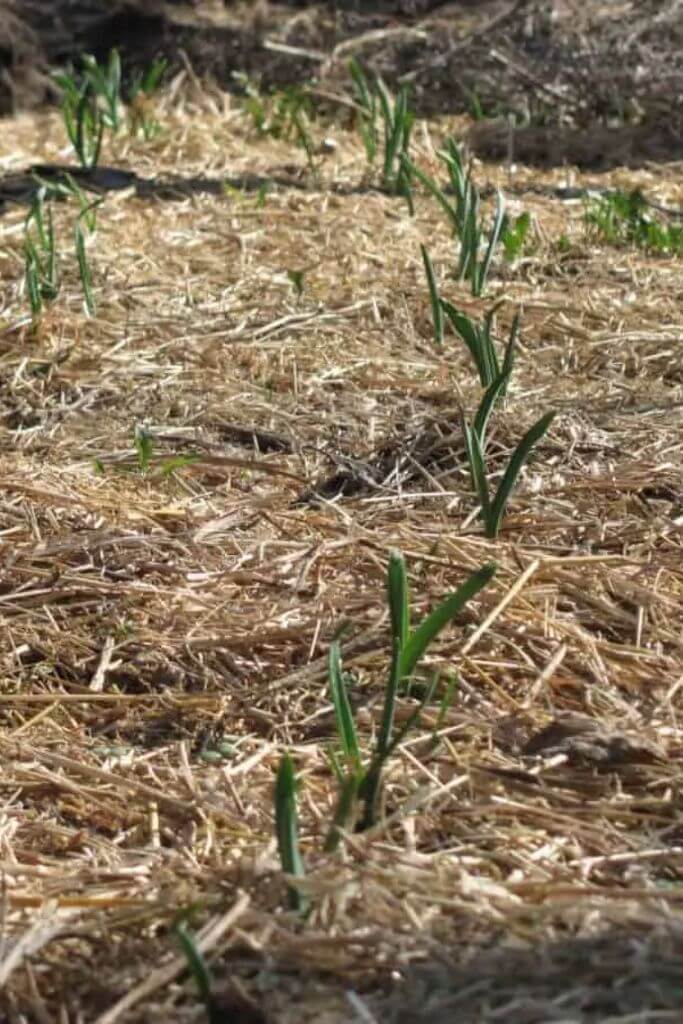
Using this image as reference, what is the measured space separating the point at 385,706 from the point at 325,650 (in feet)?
1.56

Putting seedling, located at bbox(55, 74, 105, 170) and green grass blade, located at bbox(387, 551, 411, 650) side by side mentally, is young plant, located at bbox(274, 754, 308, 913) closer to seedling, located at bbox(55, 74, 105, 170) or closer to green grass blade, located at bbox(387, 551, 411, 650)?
green grass blade, located at bbox(387, 551, 411, 650)

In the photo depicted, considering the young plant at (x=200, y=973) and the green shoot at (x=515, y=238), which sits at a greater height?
the young plant at (x=200, y=973)

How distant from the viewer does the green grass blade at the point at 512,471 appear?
7.87 feet

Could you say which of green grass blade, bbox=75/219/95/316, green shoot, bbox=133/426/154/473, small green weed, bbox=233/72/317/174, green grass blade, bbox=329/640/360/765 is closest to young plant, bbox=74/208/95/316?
green grass blade, bbox=75/219/95/316

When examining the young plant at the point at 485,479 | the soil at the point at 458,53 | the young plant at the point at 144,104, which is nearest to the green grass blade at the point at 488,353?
the young plant at the point at 485,479

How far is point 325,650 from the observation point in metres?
2.31

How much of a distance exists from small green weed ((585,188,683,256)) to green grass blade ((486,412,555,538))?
195 centimetres

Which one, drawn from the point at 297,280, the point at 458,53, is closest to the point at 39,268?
the point at 297,280

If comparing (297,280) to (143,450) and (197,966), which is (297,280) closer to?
(143,450)

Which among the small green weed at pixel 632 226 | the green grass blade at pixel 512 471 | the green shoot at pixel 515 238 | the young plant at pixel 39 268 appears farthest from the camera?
the small green weed at pixel 632 226

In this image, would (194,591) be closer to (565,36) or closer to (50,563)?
(50,563)

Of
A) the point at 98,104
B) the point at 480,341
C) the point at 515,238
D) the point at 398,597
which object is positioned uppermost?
the point at 398,597

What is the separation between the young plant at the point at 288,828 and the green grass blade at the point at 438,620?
Result: 0.29 meters

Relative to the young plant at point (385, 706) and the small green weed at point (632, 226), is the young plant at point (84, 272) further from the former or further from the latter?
the young plant at point (385, 706)
